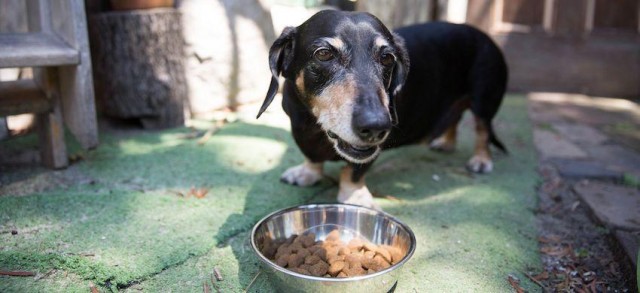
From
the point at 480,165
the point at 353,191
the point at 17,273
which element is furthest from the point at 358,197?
the point at 17,273

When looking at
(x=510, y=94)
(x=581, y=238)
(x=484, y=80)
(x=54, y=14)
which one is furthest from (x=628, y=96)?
(x=54, y=14)

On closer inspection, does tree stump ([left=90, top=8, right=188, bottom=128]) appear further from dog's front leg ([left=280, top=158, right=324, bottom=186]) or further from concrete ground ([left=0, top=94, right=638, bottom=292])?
dog's front leg ([left=280, top=158, right=324, bottom=186])

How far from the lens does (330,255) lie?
210 cm

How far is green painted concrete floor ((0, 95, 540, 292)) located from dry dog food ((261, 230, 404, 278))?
0.33 feet

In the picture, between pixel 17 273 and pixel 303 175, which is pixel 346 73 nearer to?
pixel 303 175

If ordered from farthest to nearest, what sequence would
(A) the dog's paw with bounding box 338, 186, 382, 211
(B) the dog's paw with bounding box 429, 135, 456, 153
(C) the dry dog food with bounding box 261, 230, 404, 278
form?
(B) the dog's paw with bounding box 429, 135, 456, 153
(A) the dog's paw with bounding box 338, 186, 382, 211
(C) the dry dog food with bounding box 261, 230, 404, 278

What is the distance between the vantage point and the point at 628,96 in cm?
642

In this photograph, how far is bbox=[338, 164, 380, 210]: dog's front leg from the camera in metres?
2.83

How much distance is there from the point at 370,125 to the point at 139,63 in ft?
8.43

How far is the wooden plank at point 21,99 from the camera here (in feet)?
9.05

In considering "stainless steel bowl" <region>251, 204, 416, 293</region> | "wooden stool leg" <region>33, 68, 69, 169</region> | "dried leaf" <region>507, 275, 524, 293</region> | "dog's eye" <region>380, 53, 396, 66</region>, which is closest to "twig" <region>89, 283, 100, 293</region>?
"stainless steel bowl" <region>251, 204, 416, 293</region>

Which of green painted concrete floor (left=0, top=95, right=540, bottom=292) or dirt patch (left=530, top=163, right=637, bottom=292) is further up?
green painted concrete floor (left=0, top=95, right=540, bottom=292)

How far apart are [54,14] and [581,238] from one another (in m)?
3.13

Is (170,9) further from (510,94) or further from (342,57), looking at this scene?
(510,94)
